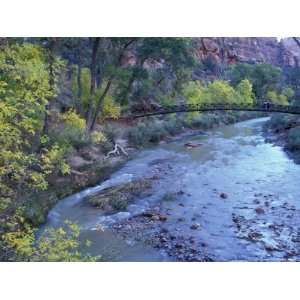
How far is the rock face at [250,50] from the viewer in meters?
3.79

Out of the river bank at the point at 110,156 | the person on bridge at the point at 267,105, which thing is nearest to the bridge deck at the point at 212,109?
the person on bridge at the point at 267,105

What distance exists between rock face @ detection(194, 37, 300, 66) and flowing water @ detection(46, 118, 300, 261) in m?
1.19

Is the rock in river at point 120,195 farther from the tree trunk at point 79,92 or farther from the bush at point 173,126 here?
the bush at point 173,126

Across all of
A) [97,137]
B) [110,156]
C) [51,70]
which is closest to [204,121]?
[110,156]

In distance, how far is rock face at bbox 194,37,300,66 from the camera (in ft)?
12.4

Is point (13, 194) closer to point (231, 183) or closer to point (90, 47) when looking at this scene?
point (90, 47)

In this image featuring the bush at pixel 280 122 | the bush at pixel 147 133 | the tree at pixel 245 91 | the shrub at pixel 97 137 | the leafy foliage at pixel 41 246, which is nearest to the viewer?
the leafy foliage at pixel 41 246

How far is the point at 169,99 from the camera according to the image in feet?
16.9

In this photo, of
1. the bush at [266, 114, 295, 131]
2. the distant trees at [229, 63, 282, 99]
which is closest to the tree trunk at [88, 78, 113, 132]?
the distant trees at [229, 63, 282, 99]

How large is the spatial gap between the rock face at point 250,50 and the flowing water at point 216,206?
1.19 meters

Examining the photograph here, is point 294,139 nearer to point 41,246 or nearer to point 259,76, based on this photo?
point 259,76

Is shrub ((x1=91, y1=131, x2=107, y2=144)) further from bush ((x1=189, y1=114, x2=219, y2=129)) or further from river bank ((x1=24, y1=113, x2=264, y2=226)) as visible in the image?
bush ((x1=189, y1=114, x2=219, y2=129))
